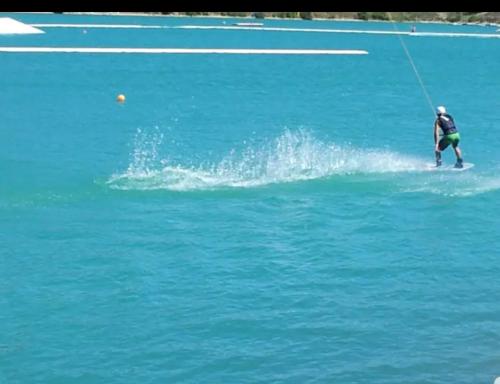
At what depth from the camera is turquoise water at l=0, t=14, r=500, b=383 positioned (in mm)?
11383

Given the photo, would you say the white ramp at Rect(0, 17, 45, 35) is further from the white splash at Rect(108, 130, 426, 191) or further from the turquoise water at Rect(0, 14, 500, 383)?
the white splash at Rect(108, 130, 426, 191)

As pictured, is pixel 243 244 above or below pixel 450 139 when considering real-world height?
below

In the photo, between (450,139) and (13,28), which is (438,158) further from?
(13,28)

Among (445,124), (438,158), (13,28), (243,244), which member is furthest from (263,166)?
(13,28)

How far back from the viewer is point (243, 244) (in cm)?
1661

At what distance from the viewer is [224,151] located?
25547 mm

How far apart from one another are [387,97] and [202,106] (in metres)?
8.69

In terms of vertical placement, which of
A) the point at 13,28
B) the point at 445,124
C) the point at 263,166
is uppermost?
the point at 445,124

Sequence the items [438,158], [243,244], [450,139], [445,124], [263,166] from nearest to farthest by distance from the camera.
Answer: [243,244], [450,139], [445,124], [438,158], [263,166]

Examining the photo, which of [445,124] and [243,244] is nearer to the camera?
[243,244]

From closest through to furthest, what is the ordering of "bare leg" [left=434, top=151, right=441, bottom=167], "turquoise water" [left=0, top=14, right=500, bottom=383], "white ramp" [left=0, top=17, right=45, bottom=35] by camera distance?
"turquoise water" [left=0, top=14, right=500, bottom=383] < "bare leg" [left=434, top=151, right=441, bottom=167] < "white ramp" [left=0, top=17, right=45, bottom=35]

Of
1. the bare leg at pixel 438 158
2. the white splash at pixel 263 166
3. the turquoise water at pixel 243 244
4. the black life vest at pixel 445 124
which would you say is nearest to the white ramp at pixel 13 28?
the turquoise water at pixel 243 244

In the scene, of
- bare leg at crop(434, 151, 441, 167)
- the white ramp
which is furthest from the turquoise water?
the white ramp
